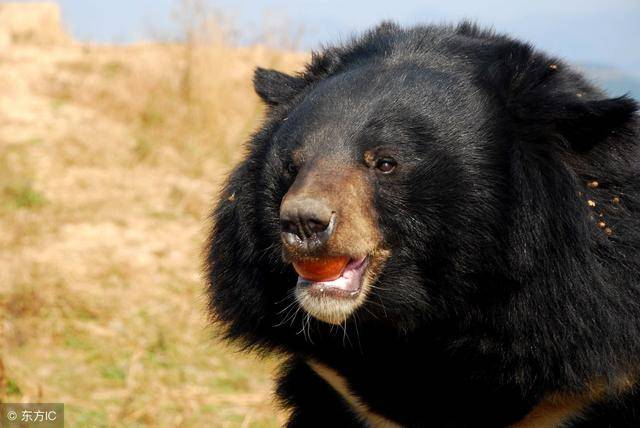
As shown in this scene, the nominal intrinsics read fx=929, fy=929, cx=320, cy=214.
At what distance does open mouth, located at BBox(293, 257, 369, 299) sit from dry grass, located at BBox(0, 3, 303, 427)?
1.00 metres

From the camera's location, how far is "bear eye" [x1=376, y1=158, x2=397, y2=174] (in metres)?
2.37

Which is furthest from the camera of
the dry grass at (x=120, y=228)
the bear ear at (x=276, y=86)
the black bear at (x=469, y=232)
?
the dry grass at (x=120, y=228)

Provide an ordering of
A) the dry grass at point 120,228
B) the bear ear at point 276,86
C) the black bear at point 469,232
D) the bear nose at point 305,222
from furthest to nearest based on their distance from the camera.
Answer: the dry grass at point 120,228
the bear ear at point 276,86
the black bear at point 469,232
the bear nose at point 305,222

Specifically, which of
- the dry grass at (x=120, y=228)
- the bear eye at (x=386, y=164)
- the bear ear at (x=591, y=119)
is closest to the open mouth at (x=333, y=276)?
the bear eye at (x=386, y=164)

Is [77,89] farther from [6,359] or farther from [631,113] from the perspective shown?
[631,113]

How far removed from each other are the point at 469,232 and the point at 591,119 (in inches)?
16.8

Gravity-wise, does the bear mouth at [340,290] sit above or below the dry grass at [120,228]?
above

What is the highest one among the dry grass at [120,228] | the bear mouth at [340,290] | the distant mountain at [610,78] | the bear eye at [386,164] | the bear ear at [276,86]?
the distant mountain at [610,78]

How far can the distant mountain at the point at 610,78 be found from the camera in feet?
9.96

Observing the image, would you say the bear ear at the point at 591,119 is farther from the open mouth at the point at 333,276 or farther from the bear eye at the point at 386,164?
the open mouth at the point at 333,276

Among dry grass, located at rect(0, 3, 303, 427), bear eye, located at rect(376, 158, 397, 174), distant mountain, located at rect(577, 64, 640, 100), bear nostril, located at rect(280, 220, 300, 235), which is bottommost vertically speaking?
dry grass, located at rect(0, 3, 303, 427)

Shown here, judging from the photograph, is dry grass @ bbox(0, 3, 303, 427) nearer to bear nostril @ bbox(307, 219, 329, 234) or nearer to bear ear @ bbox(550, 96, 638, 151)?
bear nostril @ bbox(307, 219, 329, 234)

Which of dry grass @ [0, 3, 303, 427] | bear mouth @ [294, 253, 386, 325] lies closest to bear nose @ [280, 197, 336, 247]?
bear mouth @ [294, 253, 386, 325]

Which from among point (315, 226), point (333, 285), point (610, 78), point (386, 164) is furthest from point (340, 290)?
point (610, 78)
